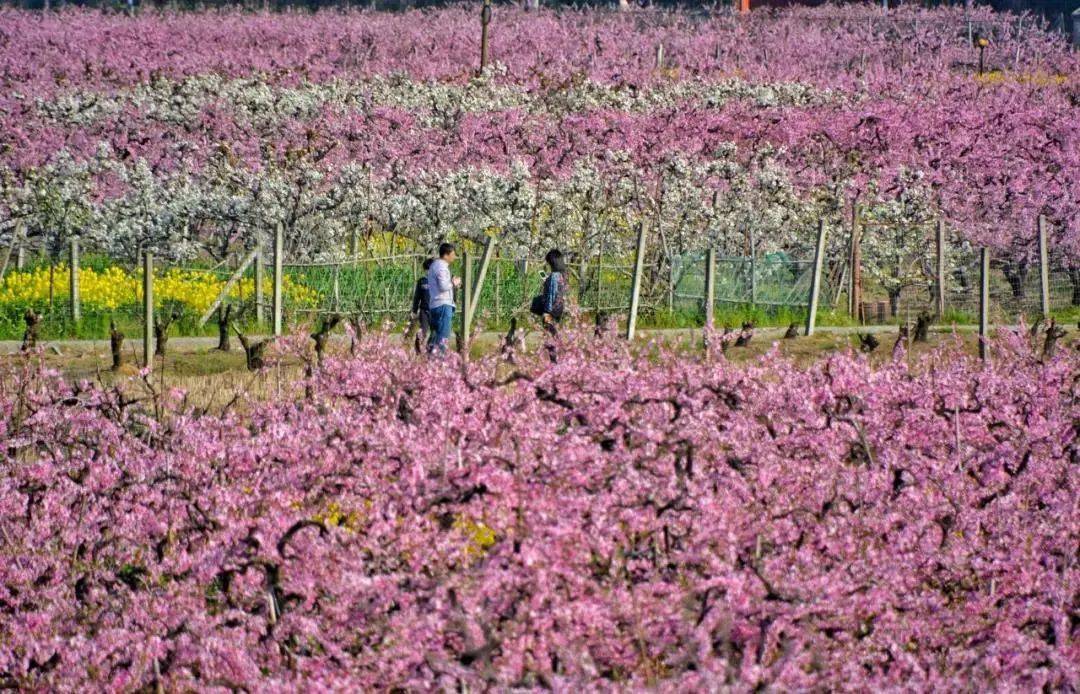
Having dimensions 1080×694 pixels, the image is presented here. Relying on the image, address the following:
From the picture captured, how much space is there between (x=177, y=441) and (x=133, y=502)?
964 millimetres

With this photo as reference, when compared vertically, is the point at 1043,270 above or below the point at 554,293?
above

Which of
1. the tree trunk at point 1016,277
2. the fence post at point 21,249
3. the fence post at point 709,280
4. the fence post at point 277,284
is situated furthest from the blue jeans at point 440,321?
the tree trunk at point 1016,277

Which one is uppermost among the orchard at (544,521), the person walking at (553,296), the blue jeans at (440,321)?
the person walking at (553,296)

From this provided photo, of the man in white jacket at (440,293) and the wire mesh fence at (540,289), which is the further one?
the wire mesh fence at (540,289)

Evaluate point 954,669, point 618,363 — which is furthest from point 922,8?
point 954,669

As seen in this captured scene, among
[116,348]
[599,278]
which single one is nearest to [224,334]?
[116,348]

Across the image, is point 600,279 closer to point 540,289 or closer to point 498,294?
point 540,289

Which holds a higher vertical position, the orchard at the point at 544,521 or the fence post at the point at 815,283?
the fence post at the point at 815,283

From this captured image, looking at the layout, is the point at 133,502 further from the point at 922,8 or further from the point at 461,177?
the point at 922,8

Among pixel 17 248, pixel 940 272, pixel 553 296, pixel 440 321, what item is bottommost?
pixel 440 321

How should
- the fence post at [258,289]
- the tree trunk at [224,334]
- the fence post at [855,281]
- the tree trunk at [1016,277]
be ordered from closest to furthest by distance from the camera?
the tree trunk at [224,334], the fence post at [258,289], the fence post at [855,281], the tree trunk at [1016,277]

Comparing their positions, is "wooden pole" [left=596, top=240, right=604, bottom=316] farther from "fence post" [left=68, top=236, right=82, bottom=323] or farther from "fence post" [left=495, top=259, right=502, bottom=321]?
"fence post" [left=68, top=236, right=82, bottom=323]

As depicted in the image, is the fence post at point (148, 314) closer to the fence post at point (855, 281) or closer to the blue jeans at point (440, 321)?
the blue jeans at point (440, 321)

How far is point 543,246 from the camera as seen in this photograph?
28578mm
